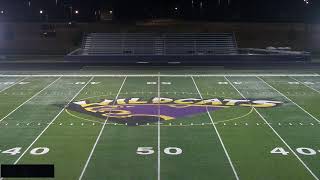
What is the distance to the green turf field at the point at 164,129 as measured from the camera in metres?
11.2

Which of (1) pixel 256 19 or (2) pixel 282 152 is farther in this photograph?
(1) pixel 256 19

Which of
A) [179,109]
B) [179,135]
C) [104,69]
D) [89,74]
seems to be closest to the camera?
[179,135]

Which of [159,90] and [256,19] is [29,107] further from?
[256,19]

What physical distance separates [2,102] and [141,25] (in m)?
29.2

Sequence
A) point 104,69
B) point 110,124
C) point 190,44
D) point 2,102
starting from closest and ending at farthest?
1. point 110,124
2. point 2,102
3. point 104,69
4. point 190,44

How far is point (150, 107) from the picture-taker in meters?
18.1

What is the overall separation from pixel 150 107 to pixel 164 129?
3.34m

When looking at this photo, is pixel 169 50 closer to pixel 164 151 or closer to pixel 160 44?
pixel 160 44

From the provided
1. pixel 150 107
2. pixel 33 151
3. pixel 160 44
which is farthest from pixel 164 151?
pixel 160 44

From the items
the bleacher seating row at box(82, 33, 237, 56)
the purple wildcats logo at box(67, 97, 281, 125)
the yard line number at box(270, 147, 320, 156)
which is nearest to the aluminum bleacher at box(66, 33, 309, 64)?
the bleacher seating row at box(82, 33, 237, 56)

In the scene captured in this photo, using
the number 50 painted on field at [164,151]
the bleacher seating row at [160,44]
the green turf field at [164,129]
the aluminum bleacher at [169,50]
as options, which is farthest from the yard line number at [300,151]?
the bleacher seating row at [160,44]

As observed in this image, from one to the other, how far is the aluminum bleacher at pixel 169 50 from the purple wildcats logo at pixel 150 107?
13334 millimetres

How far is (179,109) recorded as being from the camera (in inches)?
700

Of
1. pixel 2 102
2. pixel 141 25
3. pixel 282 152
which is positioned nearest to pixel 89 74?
pixel 2 102
